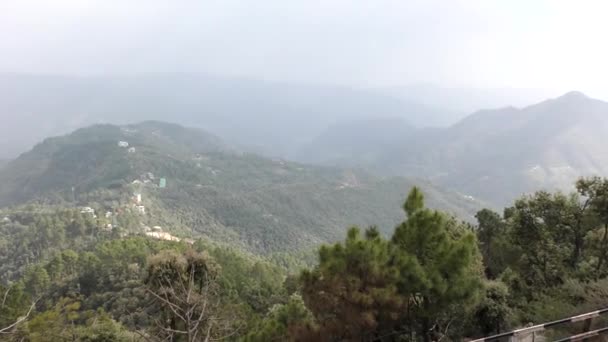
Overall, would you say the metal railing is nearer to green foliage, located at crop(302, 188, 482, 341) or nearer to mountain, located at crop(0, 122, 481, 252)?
green foliage, located at crop(302, 188, 482, 341)

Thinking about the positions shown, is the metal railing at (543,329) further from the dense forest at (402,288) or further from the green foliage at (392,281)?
the green foliage at (392,281)

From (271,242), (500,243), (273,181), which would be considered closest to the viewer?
(500,243)

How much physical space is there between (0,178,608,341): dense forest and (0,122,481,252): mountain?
56.8 metres

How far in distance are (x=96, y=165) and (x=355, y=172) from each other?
9235 centimetres

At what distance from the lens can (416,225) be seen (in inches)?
380

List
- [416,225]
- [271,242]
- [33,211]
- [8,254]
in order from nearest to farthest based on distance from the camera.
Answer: [416,225], [8,254], [33,211], [271,242]

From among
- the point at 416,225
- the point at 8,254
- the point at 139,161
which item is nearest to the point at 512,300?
the point at 416,225

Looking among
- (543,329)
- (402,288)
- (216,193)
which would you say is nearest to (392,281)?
(402,288)

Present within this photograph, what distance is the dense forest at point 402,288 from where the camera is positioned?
9070 mm

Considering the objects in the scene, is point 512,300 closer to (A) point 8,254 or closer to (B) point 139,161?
(A) point 8,254

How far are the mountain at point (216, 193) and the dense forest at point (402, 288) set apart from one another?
56.8 meters

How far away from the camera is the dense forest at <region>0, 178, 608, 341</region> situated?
9.07 meters

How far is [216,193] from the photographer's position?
11688cm

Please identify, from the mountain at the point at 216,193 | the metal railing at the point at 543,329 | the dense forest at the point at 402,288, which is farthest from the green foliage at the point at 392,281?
the mountain at the point at 216,193
